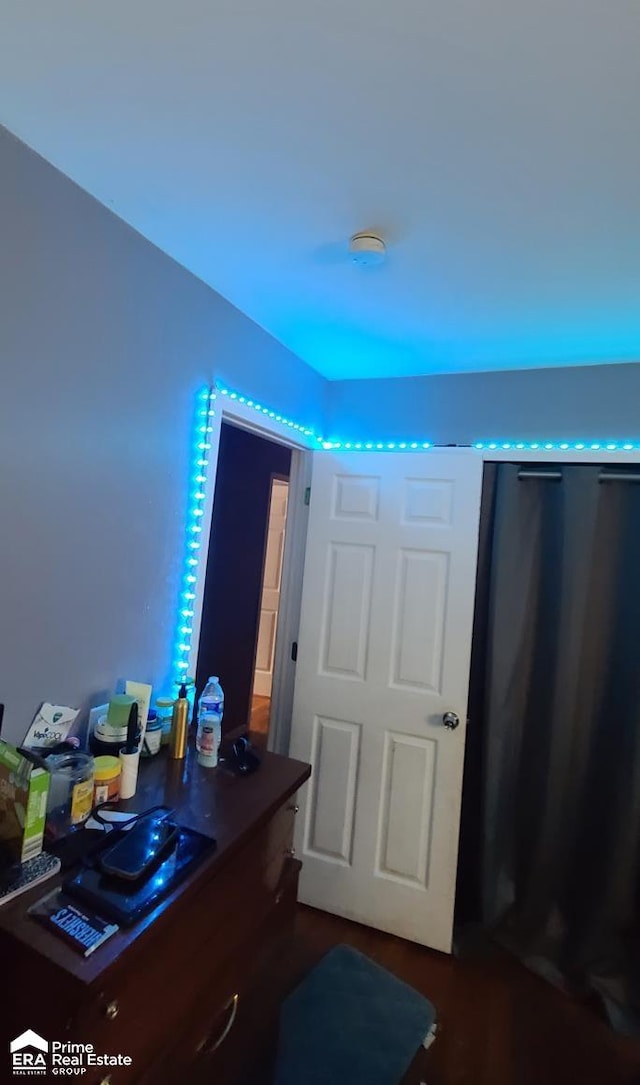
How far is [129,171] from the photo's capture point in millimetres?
1196

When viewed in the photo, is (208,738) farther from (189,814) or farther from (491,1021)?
(491,1021)

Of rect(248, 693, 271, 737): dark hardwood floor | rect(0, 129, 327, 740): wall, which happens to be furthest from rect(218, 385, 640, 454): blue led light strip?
rect(248, 693, 271, 737): dark hardwood floor

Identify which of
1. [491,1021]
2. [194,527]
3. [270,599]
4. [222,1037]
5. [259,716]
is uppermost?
[194,527]

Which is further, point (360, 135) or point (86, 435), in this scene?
point (86, 435)

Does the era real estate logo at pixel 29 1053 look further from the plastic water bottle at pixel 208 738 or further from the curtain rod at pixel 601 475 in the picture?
the curtain rod at pixel 601 475

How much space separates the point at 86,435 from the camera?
4.28 feet

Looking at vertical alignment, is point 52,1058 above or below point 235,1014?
above

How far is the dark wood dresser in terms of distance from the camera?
2.65 ft

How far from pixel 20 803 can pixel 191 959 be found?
44cm

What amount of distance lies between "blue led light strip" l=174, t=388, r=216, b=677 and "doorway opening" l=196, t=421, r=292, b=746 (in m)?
1.32

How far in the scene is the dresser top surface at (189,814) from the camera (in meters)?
0.81

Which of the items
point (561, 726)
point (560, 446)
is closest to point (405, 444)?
point (560, 446)

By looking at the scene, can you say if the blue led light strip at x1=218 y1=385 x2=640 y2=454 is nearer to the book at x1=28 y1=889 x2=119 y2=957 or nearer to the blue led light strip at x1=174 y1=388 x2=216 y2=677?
the blue led light strip at x1=174 y1=388 x2=216 y2=677

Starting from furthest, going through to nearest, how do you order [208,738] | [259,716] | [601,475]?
[259,716]
[601,475]
[208,738]
